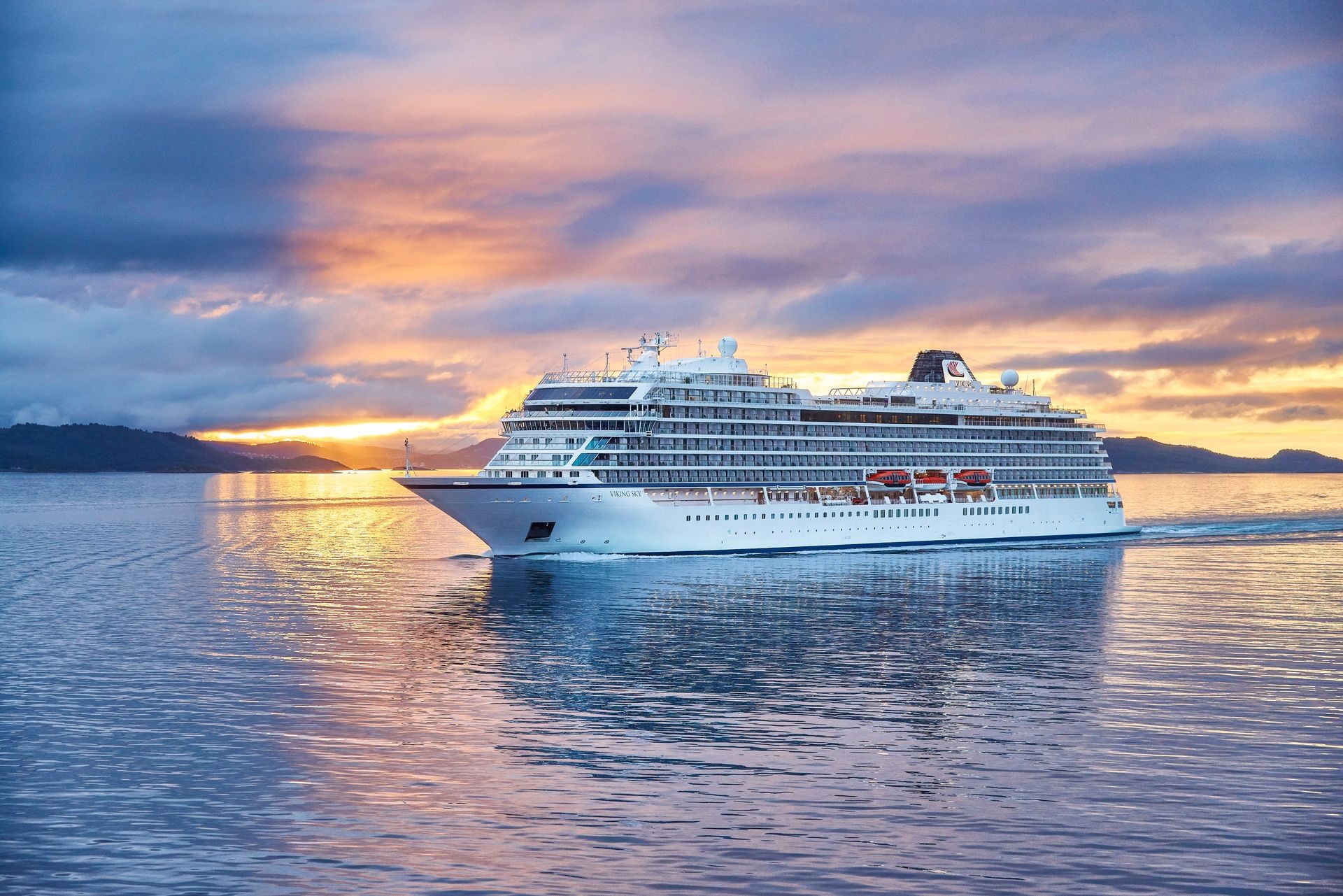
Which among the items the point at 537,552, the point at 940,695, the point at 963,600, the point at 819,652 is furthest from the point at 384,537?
the point at 940,695

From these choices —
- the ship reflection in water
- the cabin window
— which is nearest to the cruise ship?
the cabin window

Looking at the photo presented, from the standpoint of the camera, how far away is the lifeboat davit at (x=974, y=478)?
324 feet

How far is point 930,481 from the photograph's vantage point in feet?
317

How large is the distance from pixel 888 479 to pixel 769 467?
495 inches

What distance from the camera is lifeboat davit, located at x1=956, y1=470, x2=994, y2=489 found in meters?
98.6

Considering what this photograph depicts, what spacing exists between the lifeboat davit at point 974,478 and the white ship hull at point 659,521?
2.15 metres

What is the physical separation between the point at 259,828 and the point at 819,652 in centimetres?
2398

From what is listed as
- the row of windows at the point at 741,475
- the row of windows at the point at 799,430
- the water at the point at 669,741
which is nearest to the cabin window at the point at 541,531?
the row of windows at the point at 741,475

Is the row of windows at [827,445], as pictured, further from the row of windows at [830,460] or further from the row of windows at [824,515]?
the row of windows at [824,515]

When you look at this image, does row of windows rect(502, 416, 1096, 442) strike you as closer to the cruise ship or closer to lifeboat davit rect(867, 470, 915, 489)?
the cruise ship

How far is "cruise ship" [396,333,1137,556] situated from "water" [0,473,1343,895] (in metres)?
12.7

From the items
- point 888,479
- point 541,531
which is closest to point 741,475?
point 888,479

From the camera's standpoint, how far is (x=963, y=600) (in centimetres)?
5972

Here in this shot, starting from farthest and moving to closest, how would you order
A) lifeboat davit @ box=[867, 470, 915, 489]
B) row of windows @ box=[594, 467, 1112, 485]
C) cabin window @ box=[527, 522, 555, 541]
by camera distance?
lifeboat davit @ box=[867, 470, 915, 489] < row of windows @ box=[594, 467, 1112, 485] < cabin window @ box=[527, 522, 555, 541]
